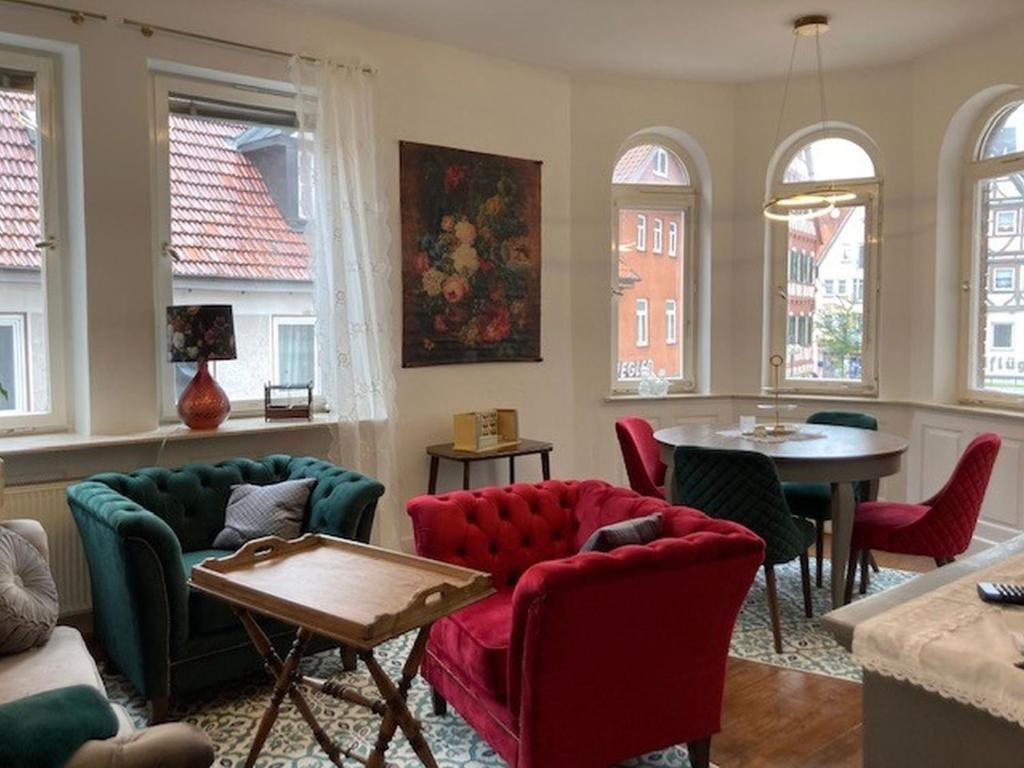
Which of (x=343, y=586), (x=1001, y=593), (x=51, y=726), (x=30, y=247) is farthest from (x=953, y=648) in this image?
(x=30, y=247)

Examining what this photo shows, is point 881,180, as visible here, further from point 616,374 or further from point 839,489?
point 839,489

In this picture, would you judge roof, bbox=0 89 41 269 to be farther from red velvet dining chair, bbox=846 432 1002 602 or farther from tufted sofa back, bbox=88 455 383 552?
red velvet dining chair, bbox=846 432 1002 602

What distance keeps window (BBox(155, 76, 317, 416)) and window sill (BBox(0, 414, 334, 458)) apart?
0.87 feet

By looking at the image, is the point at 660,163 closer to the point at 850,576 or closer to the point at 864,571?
the point at 864,571

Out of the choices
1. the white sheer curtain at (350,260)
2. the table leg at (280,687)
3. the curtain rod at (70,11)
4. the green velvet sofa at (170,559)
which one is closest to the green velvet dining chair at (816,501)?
the white sheer curtain at (350,260)

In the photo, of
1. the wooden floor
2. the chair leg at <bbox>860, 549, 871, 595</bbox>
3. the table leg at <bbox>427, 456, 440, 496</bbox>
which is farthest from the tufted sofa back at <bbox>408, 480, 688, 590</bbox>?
the chair leg at <bbox>860, 549, 871, 595</bbox>

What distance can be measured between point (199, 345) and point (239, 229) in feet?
2.83

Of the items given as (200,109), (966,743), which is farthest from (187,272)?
(966,743)

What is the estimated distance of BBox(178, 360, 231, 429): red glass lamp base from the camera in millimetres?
3947

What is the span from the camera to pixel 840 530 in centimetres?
381

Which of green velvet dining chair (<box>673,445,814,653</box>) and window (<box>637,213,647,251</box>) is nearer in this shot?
green velvet dining chair (<box>673,445,814,653</box>)

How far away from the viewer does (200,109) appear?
167 inches

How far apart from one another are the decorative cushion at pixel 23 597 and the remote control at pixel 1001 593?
2.47 metres

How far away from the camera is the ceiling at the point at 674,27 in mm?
4414
